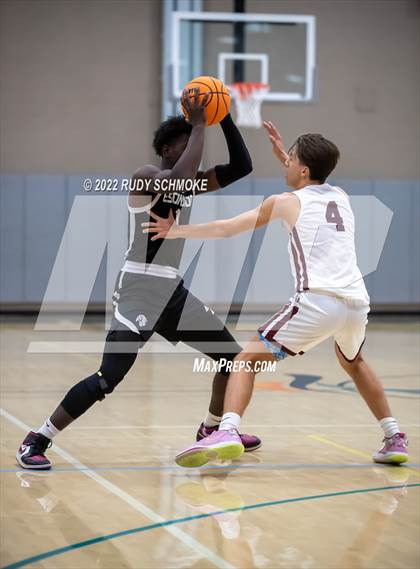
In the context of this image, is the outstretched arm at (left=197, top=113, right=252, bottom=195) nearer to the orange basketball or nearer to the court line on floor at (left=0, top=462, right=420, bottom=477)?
the orange basketball

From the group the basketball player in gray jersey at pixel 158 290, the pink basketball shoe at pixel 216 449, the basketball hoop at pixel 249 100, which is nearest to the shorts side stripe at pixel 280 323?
the basketball player in gray jersey at pixel 158 290

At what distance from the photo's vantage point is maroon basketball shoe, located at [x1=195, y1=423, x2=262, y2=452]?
549cm

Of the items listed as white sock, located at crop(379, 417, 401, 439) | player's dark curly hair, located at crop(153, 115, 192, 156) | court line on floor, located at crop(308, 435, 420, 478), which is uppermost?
player's dark curly hair, located at crop(153, 115, 192, 156)

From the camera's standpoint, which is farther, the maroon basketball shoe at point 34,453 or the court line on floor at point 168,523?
the maroon basketball shoe at point 34,453

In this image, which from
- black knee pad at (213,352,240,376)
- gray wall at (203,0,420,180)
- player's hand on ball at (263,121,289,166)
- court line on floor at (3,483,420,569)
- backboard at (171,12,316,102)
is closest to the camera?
court line on floor at (3,483,420,569)

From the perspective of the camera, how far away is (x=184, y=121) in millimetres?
5164

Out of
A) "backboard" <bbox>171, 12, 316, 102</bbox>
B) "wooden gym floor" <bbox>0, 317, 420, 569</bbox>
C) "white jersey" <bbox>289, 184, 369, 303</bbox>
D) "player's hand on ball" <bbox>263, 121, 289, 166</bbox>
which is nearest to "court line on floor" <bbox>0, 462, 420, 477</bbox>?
"wooden gym floor" <bbox>0, 317, 420, 569</bbox>

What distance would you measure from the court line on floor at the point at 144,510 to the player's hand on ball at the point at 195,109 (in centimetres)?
179

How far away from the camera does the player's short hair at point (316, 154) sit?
496cm

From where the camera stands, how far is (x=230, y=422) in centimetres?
472

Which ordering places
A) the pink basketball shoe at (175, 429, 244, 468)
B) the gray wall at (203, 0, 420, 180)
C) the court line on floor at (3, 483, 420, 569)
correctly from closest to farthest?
the court line on floor at (3, 483, 420, 569) → the pink basketball shoe at (175, 429, 244, 468) → the gray wall at (203, 0, 420, 180)

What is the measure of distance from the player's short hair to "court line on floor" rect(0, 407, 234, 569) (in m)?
1.82

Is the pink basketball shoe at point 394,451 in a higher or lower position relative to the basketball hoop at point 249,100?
lower

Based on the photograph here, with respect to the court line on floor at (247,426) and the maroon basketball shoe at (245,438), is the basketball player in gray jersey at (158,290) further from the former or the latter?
the court line on floor at (247,426)
